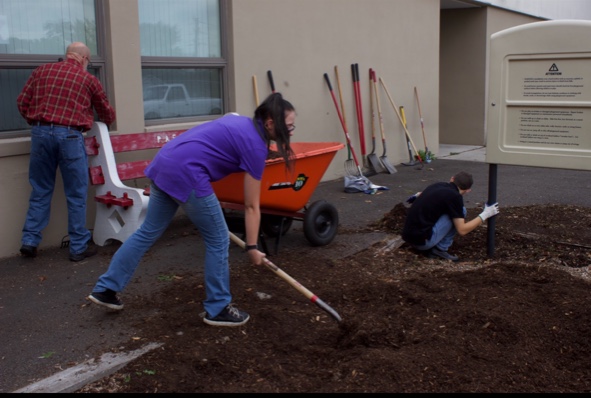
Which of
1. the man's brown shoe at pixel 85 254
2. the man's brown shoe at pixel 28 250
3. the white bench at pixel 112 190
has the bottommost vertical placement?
the man's brown shoe at pixel 85 254

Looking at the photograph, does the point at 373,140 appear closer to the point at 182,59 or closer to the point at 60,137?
the point at 182,59

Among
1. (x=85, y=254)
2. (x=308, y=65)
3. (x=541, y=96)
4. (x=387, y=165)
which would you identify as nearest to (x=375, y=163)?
(x=387, y=165)

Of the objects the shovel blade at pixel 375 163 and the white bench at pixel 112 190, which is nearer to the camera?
the white bench at pixel 112 190

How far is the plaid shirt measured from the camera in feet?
19.6

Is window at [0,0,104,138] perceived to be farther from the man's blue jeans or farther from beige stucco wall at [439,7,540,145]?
beige stucco wall at [439,7,540,145]

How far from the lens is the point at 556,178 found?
10938 millimetres

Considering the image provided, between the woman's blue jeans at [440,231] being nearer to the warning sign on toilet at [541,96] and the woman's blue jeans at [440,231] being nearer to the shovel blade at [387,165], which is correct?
the warning sign on toilet at [541,96]

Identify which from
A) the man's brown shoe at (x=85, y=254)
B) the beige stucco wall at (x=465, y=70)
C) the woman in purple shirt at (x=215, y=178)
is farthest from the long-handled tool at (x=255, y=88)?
the beige stucco wall at (x=465, y=70)

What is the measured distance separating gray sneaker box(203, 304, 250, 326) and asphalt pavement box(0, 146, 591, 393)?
45cm

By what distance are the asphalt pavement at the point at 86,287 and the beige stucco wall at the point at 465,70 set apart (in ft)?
18.1

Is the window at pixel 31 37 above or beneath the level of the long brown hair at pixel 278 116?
above

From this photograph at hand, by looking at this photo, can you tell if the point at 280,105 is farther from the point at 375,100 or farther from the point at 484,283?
the point at 375,100

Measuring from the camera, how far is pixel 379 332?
14.0ft

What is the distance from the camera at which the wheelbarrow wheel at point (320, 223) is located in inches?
253
